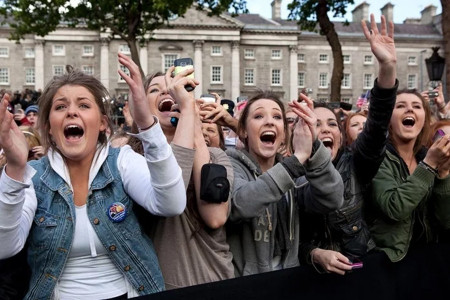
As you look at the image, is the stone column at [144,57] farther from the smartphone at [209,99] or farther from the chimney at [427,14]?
the smartphone at [209,99]

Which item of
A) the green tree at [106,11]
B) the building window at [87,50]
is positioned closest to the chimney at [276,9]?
the building window at [87,50]

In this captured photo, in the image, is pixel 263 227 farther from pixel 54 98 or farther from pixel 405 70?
pixel 405 70

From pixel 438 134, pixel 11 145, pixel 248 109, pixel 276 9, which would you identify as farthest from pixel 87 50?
pixel 11 145

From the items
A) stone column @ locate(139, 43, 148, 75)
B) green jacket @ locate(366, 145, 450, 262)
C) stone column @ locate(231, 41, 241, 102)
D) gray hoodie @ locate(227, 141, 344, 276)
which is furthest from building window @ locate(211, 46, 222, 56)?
gray hoodie @ locate(227, 141, 344, 276)

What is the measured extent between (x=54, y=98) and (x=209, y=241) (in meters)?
0.98

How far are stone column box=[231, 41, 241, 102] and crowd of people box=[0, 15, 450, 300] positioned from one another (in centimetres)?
5643

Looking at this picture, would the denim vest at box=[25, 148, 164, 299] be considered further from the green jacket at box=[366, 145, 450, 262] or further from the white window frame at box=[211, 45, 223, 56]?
the white window frame at box=[211, 45, 223, 56]

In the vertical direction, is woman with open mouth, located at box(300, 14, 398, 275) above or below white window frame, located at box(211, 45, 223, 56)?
below

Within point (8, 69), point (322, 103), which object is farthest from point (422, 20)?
point (322, 103)

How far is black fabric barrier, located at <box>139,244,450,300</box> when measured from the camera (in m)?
2.35

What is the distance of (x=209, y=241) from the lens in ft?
7.93

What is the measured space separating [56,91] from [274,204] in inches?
49.9

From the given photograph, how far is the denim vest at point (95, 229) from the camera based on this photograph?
2.01 m

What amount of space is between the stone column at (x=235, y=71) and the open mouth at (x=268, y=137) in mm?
56566
